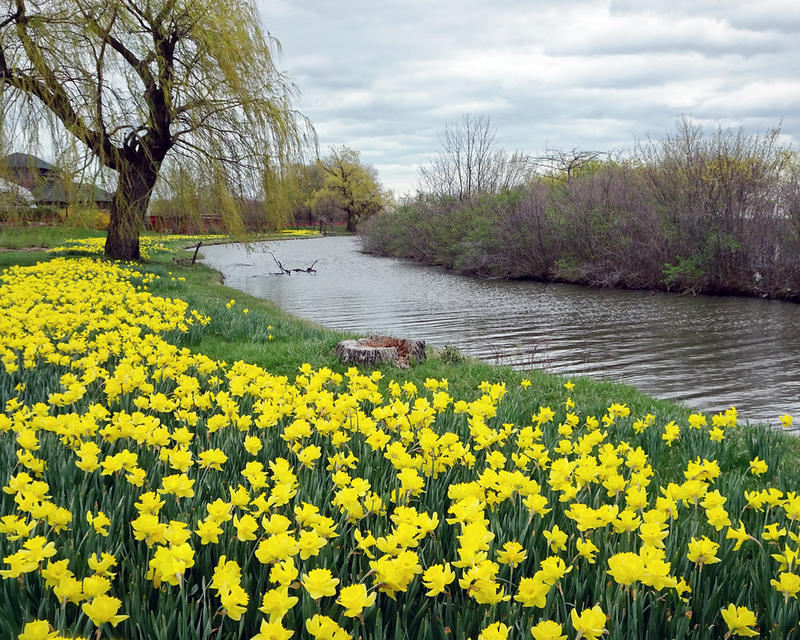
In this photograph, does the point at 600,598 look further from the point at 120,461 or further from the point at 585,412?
the point at 585,412

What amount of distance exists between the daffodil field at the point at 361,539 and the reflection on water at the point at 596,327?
17.1 feet

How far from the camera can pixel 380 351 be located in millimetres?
6715

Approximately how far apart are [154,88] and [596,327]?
12060 mm

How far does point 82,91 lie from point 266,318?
8283 mm

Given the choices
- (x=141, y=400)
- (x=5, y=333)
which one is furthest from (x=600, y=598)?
(x=5, y=333)

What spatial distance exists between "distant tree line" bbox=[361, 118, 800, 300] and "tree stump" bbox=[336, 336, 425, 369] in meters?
13.3

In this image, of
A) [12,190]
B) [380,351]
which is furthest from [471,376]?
[12,190]

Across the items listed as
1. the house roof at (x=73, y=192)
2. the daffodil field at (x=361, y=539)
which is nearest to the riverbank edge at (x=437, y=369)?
the daffodil field at (x=361, y=539)

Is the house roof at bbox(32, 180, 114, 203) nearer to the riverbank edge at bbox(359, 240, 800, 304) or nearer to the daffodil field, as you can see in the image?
the daffodil field

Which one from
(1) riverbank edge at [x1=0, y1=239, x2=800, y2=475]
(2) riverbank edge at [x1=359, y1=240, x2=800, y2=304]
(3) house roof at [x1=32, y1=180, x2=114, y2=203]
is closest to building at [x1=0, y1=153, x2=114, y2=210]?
(3) house roof at [x1=32, y1=180, x2=114, y2=203]

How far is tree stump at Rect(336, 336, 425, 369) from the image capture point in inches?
264

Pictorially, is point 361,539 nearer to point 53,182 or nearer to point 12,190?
point 53,182

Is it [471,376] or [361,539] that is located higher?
[361,539]

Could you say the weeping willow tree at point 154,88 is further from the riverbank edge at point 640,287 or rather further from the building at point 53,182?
the riverbank edge at point 640,287
